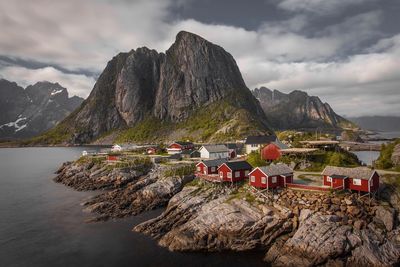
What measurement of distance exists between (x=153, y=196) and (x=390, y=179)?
1524 inches

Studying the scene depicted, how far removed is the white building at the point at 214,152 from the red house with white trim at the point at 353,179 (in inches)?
1736

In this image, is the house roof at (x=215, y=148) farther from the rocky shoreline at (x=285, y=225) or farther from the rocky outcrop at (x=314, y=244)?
the rocky outcrop at (x=314, y=244)

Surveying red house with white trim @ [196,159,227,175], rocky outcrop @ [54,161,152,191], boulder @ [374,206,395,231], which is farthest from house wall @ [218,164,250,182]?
rocky outcrop @ [54,161,152,191]

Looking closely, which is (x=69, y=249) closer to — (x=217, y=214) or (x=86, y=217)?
(x=86, y=217)

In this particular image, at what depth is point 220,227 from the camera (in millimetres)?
38750

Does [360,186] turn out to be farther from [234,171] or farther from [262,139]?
[262,139]

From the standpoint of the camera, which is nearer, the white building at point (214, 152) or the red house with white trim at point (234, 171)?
the red house with white trim at point (234, 171)

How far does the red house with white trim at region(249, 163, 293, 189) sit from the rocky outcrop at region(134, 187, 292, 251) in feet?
13.8

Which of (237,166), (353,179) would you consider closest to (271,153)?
(237,166)

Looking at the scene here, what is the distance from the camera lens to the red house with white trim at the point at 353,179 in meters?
39.7

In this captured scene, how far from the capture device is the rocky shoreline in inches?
1275

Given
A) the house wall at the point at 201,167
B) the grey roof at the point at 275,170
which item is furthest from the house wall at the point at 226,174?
the house wall at the point at 201,167

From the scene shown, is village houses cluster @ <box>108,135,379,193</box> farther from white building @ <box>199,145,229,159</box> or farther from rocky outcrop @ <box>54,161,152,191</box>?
white building @ <box>199,145,229,159</box>

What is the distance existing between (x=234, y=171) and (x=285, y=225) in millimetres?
14464
